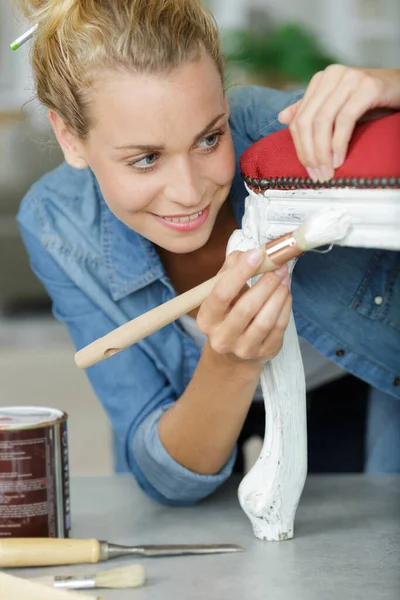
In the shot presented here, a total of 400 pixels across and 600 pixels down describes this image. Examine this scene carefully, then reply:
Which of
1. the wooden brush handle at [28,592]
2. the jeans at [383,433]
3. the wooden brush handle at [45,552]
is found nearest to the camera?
the wooden brush handle at [28,592]

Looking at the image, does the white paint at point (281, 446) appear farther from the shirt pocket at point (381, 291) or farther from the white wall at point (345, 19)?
the white wall at point (345, 19)

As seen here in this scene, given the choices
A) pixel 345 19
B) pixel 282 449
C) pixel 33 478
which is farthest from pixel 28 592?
pixel 345 19

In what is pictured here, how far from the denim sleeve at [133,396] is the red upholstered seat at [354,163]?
0.34 metres

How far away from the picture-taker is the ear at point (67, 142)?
3.34 ft

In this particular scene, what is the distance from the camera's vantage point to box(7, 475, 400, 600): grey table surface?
28.9 inches

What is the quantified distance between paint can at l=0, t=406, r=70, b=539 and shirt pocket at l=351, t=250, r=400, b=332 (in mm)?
369

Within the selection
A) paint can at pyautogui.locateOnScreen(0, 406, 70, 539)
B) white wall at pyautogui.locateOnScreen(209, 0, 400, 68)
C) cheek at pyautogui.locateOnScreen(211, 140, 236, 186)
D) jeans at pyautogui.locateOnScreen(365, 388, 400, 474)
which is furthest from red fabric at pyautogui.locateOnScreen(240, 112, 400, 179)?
white wall at pyautogui.locateOnScreen(209, 0, 400, 68)

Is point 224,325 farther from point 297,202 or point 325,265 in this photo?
point 325,265

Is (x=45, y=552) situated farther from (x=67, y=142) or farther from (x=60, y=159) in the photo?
(x=60, y=159)

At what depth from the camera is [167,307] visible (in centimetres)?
75

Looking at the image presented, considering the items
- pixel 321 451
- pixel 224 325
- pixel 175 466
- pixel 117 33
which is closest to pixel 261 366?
pixel 224 325

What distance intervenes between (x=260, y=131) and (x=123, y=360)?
337mm

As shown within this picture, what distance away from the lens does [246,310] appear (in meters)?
0.76

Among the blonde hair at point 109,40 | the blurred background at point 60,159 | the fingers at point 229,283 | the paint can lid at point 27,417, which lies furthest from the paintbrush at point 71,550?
the blurred background at point 60,159
